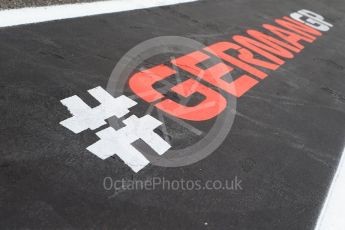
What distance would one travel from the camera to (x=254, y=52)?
739 cm

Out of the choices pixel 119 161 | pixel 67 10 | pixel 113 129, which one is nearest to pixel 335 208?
pixel 119 161

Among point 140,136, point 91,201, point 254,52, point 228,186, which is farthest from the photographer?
point 254,52

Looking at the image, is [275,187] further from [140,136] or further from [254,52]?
[254,52]

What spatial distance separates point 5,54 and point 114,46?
5.32 feet

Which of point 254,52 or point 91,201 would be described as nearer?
point 91,201

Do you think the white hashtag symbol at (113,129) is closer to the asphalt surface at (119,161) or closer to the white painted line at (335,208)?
the asphalt surface at (119,161)

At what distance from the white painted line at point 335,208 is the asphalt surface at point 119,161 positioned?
0.09 m

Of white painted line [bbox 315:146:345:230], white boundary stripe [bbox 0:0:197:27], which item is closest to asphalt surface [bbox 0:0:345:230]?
white painted line [bbox 315:146:345:230]

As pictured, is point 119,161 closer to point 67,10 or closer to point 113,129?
point 113,129

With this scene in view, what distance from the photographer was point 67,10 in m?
6.86

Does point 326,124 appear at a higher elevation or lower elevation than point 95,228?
lower

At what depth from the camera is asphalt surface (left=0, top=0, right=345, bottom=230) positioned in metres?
3.30

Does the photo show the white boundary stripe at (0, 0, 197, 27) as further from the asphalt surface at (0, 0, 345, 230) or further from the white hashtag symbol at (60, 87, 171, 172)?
the white hashtag symbol at (60, 87, 171, 172)

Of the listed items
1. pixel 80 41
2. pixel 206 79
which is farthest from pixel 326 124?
pixel 80 41
